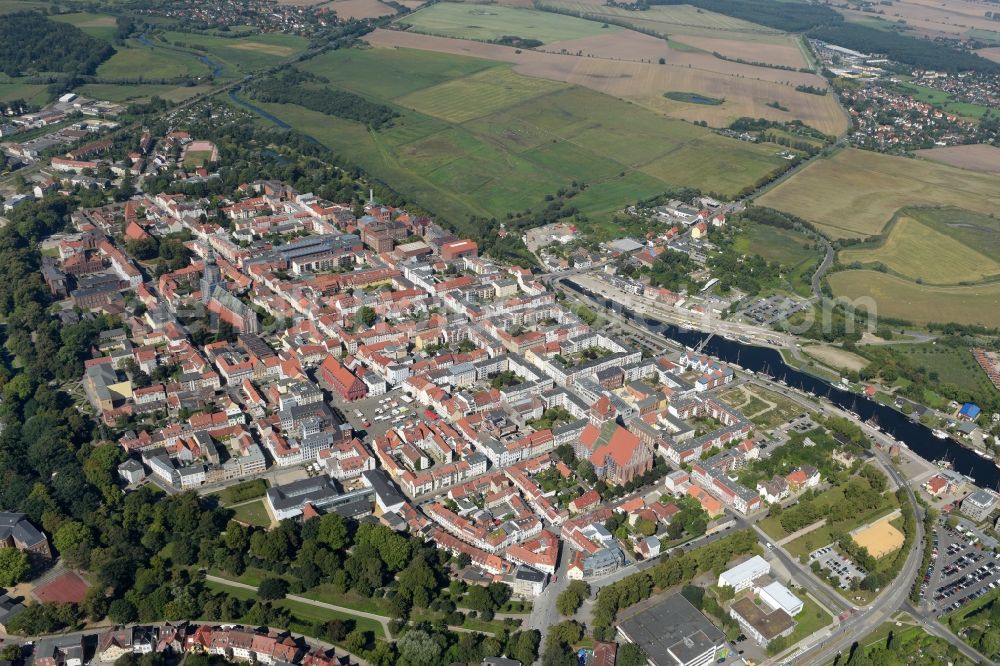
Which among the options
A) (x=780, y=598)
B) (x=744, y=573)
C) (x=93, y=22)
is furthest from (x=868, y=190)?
(x=93, y=22)

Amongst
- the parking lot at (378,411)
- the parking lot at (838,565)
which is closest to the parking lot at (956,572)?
the parking lot at (838,565)

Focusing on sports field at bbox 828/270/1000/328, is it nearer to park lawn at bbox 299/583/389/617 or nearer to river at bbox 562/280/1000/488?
river at bbox 562/280/1000/488

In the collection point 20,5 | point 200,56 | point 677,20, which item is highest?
point 677,20

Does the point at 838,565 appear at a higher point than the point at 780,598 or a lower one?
lower

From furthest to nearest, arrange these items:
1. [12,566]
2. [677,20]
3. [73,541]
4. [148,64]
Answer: [677,20] < [148,64] < [73,541] < [12,566]

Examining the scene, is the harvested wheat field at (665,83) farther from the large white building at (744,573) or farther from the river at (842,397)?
the large white building at (744,573)

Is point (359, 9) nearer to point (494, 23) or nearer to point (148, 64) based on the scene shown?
point (494, 23)

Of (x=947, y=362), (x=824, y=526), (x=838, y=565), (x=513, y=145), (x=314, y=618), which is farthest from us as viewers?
(x=513, y=145)

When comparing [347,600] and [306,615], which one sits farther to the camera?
[347,600]
